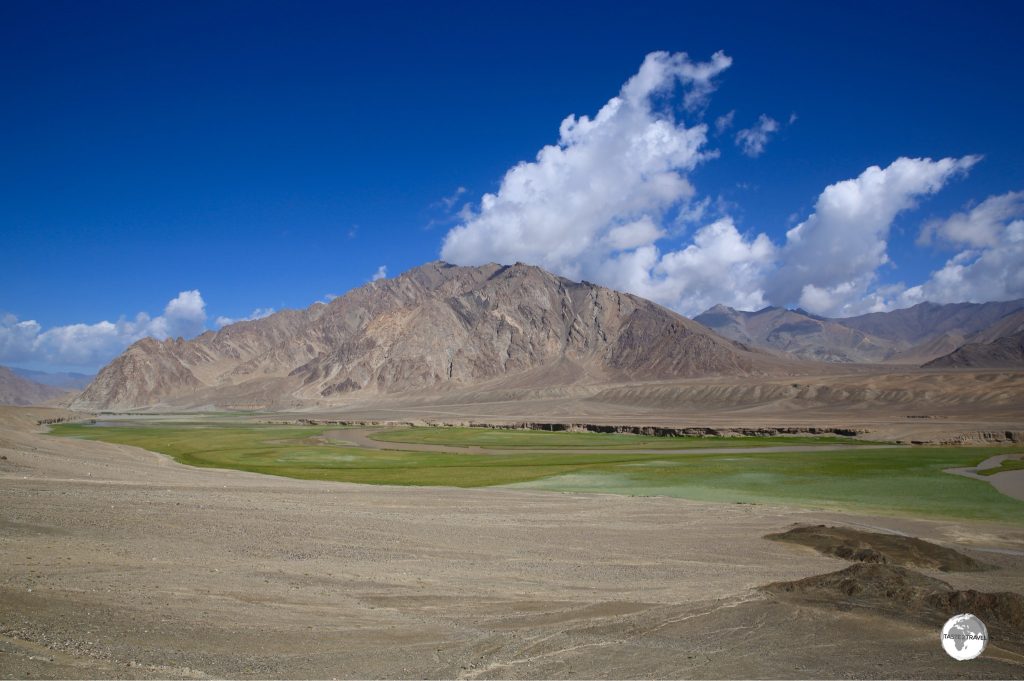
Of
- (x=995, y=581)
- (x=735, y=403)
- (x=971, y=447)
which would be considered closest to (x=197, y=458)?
(x=995, y=581)

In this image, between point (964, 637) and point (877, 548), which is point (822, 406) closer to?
point (877, 548)

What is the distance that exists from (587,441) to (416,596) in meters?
72.2

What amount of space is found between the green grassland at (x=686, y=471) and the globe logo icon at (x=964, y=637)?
1913 cm

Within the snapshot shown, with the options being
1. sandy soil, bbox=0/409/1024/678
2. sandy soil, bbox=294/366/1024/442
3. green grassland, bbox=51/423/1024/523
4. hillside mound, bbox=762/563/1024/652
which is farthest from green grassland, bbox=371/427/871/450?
hillside mound, bbox=762/563/1024/652

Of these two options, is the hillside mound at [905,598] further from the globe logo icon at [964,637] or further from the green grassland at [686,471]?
the green grassland at [686,471]

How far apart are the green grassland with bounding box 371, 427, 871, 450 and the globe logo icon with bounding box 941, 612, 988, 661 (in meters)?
59.6

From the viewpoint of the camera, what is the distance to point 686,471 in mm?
49062

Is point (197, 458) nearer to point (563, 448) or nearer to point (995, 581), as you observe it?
point (563, 448)

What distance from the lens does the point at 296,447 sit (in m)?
72.8

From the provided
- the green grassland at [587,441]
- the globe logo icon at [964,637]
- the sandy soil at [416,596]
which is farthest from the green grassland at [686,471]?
the globe logo icon at [964,637]

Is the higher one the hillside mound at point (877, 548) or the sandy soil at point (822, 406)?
the sandy soil at point (822, 406)

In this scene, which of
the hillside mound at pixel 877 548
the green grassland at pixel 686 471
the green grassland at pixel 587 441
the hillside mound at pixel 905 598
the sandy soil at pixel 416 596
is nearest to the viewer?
the sandy soil at pixel 416 596

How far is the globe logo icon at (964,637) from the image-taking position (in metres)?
12.5

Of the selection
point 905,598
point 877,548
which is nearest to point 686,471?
point 877,548
